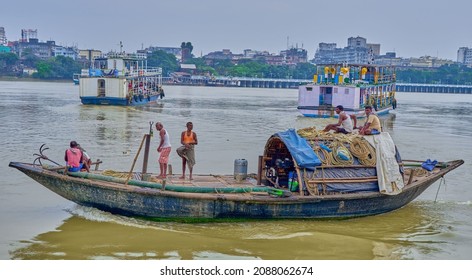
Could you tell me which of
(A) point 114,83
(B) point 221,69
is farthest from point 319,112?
(B) point 221,69

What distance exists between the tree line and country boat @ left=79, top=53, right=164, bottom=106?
50926mm

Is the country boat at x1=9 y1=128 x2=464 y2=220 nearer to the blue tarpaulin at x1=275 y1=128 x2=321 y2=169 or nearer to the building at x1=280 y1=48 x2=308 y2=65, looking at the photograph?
the blue tarpaulin at x1=275 y1=128 x2=321 y2=169

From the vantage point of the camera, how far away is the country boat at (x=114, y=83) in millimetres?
39062

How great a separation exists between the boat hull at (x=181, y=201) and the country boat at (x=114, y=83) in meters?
29.3

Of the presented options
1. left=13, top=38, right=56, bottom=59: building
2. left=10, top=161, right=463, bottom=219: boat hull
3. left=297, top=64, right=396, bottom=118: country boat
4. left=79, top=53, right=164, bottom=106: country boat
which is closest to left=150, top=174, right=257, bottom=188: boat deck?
left=10, top=161, right=463, bottom=219: boat hull

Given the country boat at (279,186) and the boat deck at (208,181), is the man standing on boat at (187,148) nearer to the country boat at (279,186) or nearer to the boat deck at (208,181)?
the boat deck at (208,181)

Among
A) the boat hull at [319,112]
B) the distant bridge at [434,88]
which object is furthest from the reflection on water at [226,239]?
the distant bridge at [434,88]

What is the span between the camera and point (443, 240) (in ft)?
33.0

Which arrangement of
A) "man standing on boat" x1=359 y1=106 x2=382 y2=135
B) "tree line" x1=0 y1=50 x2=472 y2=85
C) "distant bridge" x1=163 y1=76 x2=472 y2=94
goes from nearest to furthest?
"man standing on boat" x1=359 y1=106 x2=382 y2=135, "tree line" x1=0 y1=50 x2=472 y2=85, "distant bridge" x1=163 y1=76 x2=472 y2=94

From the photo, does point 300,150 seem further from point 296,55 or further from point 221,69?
point 296,55

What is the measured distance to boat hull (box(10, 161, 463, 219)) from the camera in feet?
32.3

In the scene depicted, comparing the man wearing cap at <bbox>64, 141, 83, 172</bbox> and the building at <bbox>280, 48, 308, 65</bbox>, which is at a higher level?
the building at <bbox>280, 48, 308, 65</bbox>

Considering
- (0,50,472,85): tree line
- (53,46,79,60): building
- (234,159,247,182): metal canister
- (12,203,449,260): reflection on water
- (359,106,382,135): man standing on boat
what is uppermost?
(53,46,79,60): building

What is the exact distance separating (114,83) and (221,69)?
96914 millimetres
